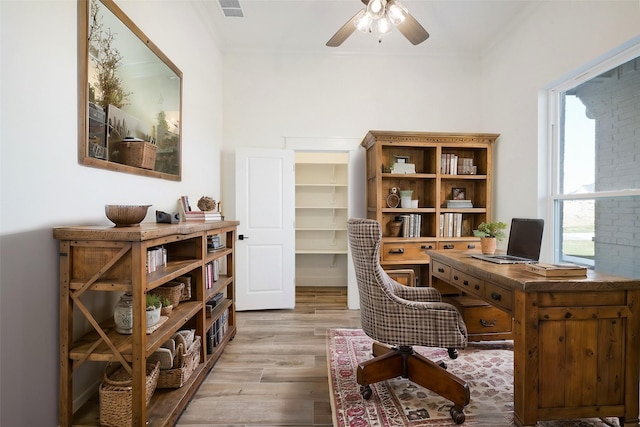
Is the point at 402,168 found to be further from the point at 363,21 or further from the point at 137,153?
the point at 137,153

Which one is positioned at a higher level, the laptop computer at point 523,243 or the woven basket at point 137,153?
the woven basket at point 137,153

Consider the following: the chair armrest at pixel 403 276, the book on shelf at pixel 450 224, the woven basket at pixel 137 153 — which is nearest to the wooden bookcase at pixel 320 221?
the chair armrest at pixel 403 276

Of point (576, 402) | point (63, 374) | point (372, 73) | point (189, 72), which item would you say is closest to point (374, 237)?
point (576, 402)

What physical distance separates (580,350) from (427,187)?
2.44 meters

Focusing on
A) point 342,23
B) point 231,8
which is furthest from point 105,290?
point 342,23

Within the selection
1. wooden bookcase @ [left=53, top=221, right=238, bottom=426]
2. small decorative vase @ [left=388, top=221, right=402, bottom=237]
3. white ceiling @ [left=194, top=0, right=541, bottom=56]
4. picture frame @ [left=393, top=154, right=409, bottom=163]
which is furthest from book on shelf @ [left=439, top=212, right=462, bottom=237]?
wooden bookcase @ [left=53, top=221, right=238, bottom=426]

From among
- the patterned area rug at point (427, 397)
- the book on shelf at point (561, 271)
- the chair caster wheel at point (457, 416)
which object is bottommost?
the patterned area rug at point (427, 397)

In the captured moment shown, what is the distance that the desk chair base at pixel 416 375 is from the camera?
176 centimetres

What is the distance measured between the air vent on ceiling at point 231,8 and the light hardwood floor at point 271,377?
3238mm

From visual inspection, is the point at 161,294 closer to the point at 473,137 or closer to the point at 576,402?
the point at 576,402

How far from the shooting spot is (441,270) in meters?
2.58

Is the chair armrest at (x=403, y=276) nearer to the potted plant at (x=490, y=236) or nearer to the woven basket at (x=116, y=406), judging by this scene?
the potted plant at (x=490, y=236)

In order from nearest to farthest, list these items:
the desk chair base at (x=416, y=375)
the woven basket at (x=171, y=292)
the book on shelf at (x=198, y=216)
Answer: the desk chair base at (x=416, y=375)
the woven basket at (x=171, y=292)
the book on shelf at (x=198, y=216)

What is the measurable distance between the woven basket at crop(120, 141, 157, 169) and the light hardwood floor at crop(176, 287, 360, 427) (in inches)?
61.8
